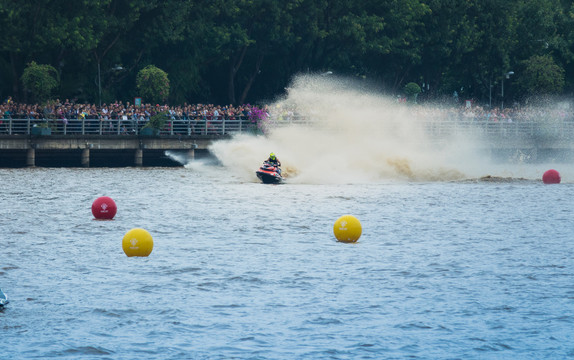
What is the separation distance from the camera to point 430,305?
1672 centimetres

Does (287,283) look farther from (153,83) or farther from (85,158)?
(153,83)

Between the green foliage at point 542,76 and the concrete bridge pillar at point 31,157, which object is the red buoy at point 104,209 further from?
the green foliage at point 542,76

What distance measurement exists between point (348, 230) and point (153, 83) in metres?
39.3

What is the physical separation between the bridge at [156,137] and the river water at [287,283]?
2186 centimetres

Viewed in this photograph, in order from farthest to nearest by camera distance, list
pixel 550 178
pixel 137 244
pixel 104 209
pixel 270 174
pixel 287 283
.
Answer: pixel 550 178 < pixel 270 174 < pixel 104 209 < pixel 137 244 < pixel 287 283

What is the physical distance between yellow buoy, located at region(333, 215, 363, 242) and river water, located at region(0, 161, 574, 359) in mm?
299

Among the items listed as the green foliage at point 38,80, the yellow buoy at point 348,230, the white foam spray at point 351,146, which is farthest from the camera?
the green foliage at point 38,80

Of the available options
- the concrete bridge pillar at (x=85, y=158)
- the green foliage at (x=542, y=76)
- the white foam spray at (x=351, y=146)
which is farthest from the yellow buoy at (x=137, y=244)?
the green foliage at (x=542, y=76)

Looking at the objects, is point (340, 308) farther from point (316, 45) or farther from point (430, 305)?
point (316, 45)

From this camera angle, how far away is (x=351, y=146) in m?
57.8

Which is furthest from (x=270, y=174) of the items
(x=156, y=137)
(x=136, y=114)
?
(x=136, y=114)

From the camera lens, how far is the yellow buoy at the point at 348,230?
24.6 meters

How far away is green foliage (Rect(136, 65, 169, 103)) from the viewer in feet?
203

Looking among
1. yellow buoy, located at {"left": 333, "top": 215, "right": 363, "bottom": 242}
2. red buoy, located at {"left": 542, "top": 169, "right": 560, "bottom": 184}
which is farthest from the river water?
red buoy, located at {"left": 542, "top": 169, "right": 560, "bottom": 184}
